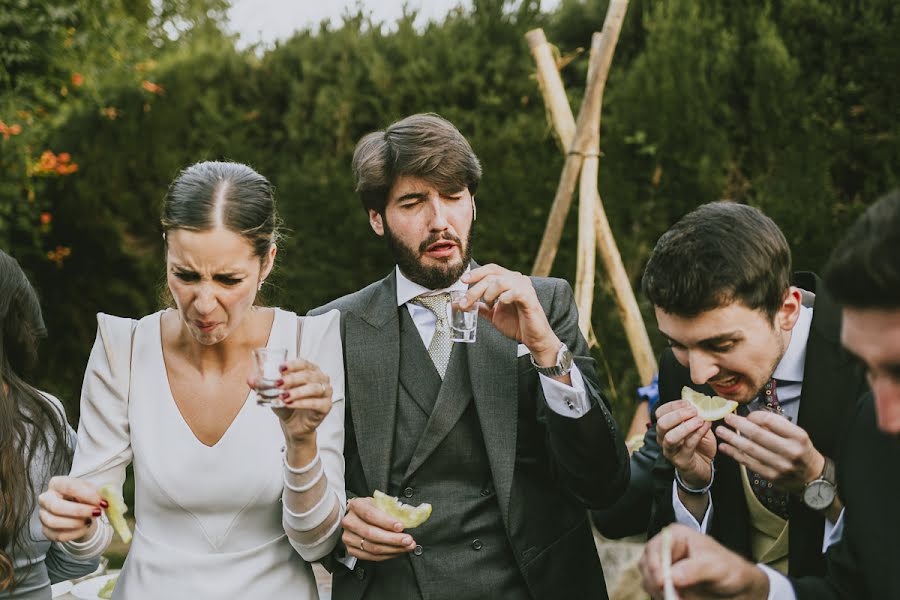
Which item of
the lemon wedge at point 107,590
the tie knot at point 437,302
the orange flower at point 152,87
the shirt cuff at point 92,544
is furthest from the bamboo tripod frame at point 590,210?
the orange flower at point 152,87

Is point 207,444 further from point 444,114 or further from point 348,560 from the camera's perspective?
point 444,114

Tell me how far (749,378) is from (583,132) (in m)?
2.85

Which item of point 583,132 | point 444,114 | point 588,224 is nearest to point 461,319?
point 588,224

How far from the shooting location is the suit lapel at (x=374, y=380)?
321cm

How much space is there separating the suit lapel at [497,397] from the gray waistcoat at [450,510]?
6 cm

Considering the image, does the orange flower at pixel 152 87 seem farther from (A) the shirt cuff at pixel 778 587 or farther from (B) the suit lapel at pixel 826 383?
(A) the shirt cuff at pixel 778 587

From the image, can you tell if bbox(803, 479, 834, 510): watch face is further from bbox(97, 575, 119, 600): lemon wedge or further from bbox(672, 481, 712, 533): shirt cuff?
bbox(97, 575, 119, 600): lemon wedge

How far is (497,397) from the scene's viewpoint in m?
3.23

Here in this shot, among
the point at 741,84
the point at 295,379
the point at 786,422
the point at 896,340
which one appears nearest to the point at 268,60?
the point at 741,84

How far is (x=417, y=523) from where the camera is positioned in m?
2.95

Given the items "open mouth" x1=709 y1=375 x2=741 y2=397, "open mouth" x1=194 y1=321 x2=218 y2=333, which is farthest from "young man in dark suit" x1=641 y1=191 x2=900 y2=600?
"open mouth" x1=194 y1=321 x2=218 y2=333

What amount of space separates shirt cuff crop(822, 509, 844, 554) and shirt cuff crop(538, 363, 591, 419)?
0.78m

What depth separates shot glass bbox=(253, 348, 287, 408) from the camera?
262 cm

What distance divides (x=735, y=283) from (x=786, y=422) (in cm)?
47
